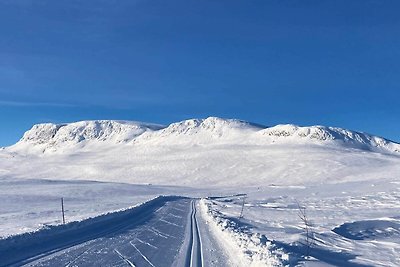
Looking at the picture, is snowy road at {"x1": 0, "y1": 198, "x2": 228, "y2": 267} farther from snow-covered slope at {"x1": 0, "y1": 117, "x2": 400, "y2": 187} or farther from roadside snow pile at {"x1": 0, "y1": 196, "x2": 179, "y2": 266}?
snow-covered slope at {"x1": 0, "y1": 117, "x2": 400, "y2": 187}

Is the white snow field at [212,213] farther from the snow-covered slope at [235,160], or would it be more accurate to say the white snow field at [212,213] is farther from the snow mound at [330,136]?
the snow mound at [330,136]

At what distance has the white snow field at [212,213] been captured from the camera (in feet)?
47.6

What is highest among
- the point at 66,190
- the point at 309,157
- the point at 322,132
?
the point at 322,132

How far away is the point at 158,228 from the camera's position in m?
22.8

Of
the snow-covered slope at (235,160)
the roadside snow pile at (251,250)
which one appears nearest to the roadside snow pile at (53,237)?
the roadside snow pile at (251,250)

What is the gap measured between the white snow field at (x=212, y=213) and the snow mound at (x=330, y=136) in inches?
420

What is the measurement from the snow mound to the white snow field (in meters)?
10.7

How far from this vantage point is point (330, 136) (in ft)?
580

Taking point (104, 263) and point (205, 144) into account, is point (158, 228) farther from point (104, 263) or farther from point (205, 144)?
point (205, 144)

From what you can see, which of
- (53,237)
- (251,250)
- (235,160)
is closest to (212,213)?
(53,237)

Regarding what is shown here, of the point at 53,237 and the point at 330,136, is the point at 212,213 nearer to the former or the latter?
the point at 53,237

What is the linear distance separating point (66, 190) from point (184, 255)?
56668 mm

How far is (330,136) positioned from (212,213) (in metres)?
152

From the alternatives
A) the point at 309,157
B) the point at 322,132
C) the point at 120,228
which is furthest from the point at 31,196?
the point at 322,132
